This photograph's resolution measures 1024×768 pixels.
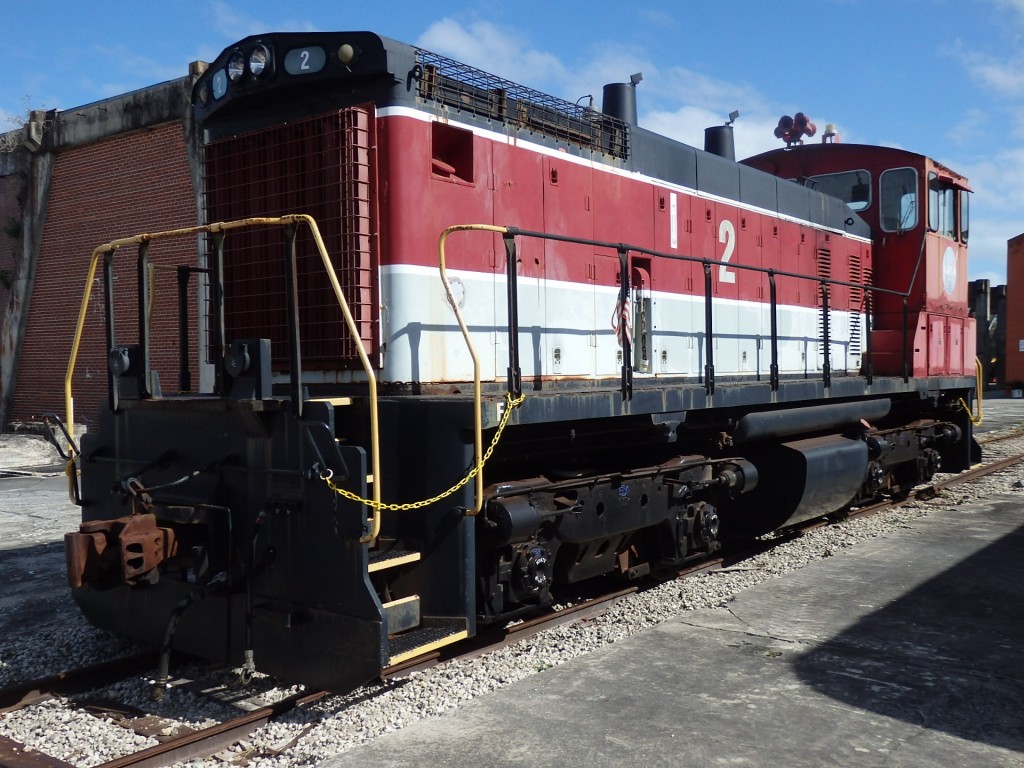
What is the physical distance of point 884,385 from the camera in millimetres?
8258

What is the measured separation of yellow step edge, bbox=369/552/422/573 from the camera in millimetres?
3999

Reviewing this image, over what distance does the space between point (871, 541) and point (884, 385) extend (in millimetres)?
1548

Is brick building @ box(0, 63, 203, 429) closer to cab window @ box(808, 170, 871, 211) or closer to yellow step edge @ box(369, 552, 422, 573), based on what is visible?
cab window @ box(808, 170, 871, 211)

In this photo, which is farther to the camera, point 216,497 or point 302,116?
point 302,116

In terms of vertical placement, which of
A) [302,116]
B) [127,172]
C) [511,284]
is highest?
[127,172]

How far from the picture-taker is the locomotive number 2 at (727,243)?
723 centimetres

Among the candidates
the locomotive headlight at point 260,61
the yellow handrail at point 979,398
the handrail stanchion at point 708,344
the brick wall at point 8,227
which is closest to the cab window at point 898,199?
the yellow handrail at point 979,398

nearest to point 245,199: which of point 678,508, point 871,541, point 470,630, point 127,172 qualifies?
point 470,630

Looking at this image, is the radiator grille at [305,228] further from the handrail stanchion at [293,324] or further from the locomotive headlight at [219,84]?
the handrail stanchion at [293,324]

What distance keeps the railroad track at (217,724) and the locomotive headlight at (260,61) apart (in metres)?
3.12

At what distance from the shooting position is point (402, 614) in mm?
4016

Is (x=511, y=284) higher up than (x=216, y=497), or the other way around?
(x=511, y=284)

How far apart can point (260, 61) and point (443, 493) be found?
2512 mm

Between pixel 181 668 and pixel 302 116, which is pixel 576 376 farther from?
pixel 181 668
